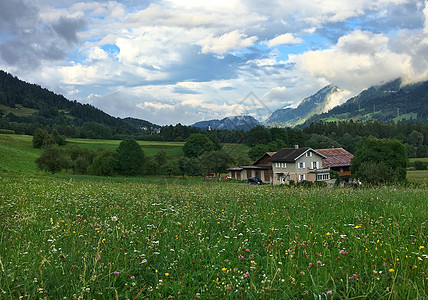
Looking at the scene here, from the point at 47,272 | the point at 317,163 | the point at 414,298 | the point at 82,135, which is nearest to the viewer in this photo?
the point at 414,298

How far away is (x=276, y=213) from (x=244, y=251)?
294cm

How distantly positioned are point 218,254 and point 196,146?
112 metres

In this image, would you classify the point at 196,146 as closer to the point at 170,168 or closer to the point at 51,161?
the point at 170,168

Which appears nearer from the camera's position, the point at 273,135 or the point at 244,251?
the point at 244,251

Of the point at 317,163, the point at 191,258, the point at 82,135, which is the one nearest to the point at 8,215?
the point at 191,258

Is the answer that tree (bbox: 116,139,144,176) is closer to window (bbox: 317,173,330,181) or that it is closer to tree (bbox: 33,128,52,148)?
tree (bbox: 33,128,52,148)

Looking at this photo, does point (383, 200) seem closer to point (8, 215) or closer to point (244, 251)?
point (244, 251)

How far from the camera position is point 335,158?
77312 millimetres

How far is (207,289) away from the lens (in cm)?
395

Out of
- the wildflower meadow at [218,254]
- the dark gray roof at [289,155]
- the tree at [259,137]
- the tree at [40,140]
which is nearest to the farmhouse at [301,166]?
the dark gray roof at [289,155]

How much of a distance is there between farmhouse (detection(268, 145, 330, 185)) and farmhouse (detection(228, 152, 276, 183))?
469 inches

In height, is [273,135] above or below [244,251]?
above

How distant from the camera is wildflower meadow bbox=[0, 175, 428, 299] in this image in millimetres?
3959

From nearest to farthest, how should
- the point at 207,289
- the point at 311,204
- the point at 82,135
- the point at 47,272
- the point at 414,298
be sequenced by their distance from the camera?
the point at 414,298 < the point at 207,289 < the point at 47,272 < the point at 311,204 < the point at 82,135
